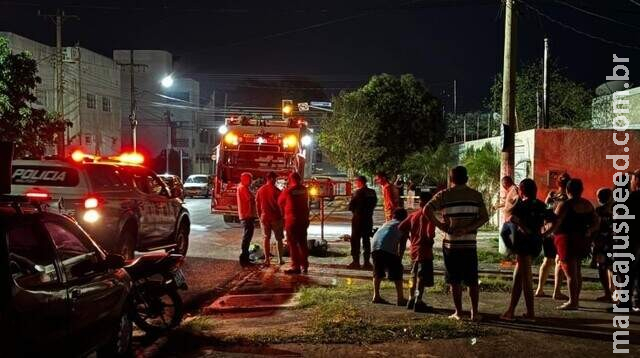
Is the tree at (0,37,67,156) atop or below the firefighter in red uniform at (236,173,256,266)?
atop

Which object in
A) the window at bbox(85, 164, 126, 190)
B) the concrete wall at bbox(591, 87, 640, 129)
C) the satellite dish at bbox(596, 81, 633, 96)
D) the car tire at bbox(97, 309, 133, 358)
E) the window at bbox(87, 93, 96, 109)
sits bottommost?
the car tire at bbox(97, 309, 133, 358)

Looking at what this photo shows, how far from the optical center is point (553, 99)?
2705 centimetres

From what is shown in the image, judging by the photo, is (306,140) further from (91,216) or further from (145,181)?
(91,216)

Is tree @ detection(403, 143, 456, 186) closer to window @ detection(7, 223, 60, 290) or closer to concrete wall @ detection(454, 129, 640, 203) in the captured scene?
concrete wall @ detection(454, 129, 640, 203)

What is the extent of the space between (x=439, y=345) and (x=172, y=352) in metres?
2.69

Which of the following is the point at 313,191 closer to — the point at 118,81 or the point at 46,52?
the point at 46,52

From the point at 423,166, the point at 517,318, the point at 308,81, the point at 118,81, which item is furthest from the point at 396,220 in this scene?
the point at 308,81

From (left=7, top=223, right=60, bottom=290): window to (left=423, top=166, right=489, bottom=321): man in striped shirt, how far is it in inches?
170

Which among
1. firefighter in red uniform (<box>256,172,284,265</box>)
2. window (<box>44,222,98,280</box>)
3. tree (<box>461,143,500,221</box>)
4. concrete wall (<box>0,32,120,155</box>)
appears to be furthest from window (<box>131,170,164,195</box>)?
concrete wall (<box>0,32,120,155</box>)

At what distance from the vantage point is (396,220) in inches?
368

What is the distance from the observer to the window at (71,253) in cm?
531

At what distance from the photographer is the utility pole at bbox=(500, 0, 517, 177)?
1329cm

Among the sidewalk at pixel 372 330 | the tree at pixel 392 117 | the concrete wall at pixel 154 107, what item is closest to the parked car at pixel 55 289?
the sidewalk at pixel 372 330

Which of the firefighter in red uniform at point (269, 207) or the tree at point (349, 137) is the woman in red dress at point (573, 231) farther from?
the tree at point (349, 137)
